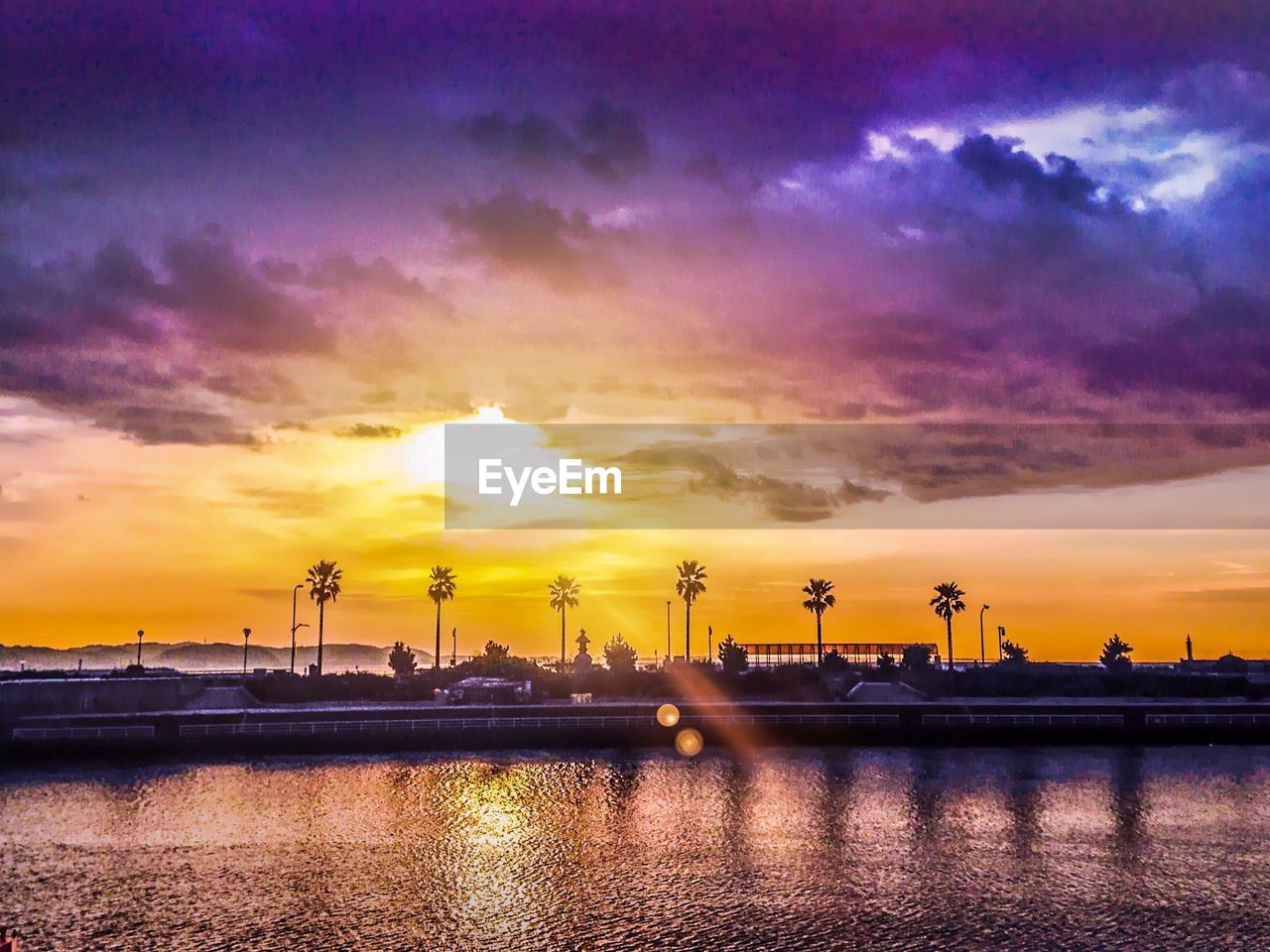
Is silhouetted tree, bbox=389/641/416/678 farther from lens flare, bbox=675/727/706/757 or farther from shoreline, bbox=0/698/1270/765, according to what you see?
lens flare, bbox=675/727/706/757

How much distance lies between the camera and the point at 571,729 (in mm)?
90500

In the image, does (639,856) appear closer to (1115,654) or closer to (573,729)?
(573,729)

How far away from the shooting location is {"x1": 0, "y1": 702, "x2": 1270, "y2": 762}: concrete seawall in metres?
85.6

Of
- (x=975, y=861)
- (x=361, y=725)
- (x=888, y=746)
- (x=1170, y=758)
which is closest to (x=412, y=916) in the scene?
(x=975, y=861)

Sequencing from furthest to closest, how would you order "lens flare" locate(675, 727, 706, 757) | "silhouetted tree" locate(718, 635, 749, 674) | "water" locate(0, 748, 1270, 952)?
"silhouetted tree" locate(718, 635, 749, 674)
"lens flare" locate(675, 727, 706, 757)
"water" locate(0, 748, 1270, 952)

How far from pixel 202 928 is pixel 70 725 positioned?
195 feet

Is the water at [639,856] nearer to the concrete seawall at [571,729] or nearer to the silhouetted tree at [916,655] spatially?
the concrete seawall at [571,729]

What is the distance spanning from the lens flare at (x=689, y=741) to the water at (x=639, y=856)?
309 inches

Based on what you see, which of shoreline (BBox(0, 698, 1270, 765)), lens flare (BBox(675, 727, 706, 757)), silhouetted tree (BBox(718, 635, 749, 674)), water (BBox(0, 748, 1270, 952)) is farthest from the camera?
silhouetted tree (BBox(718, 635, 749, 674))

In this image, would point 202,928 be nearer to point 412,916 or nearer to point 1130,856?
point 412,916

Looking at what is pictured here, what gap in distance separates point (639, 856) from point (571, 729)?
1577 inches

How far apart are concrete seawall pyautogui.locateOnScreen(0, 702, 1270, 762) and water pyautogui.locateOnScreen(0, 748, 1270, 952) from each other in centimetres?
660

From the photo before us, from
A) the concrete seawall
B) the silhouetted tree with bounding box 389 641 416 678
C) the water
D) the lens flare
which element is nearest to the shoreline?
the concrete seawall

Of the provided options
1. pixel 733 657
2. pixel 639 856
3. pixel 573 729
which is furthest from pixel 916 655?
pixel 639 856
